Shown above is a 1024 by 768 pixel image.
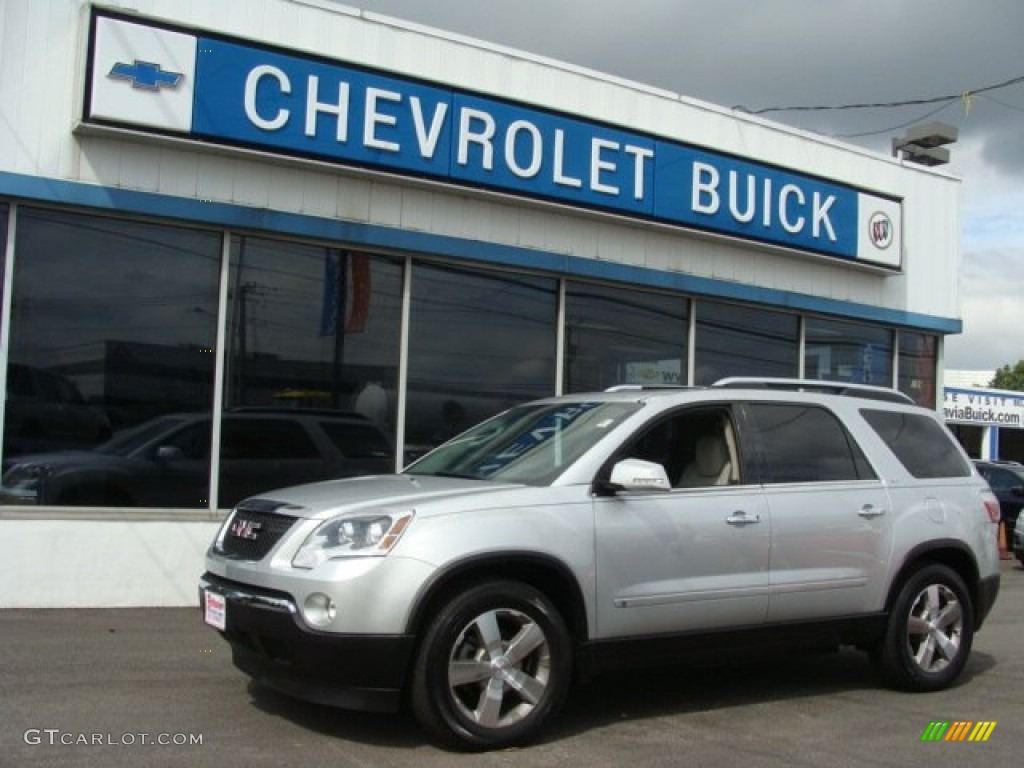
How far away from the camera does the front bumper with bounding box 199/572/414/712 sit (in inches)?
185

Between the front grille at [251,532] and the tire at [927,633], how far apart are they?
12.2 ft

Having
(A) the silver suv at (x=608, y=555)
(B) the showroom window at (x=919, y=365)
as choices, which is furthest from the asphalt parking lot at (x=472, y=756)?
(B) the showroom window at (x=919, y=365)

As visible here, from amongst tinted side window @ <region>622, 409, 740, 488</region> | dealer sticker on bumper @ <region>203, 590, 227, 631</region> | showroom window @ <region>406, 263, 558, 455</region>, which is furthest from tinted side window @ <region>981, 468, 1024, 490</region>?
dealer sticker on bumper @ <region>203, 590, 227, 631</region>

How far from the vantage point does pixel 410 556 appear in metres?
4.79

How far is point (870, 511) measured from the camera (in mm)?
6309

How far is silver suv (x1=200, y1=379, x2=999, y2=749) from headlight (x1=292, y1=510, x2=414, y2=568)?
0.4 inches

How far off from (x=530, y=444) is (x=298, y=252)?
4.67m

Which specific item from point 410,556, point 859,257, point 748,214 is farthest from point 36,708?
point 859,257

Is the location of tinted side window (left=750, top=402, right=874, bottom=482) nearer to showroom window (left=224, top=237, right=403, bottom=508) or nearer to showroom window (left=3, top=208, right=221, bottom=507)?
showroom window (left=224, top=237, right=403, bottom=508)

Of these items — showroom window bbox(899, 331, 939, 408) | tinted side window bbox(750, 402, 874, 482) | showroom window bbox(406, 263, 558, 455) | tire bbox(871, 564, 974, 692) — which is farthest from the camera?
showroom window bbox(899, 331, 939, 408)

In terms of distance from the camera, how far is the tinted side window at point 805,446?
6180mm

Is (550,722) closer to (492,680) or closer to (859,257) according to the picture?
(492,680)

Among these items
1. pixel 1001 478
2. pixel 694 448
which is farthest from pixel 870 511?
pixel 1001 478

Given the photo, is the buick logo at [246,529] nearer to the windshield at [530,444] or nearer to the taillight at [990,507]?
the windshield at [530,444]
